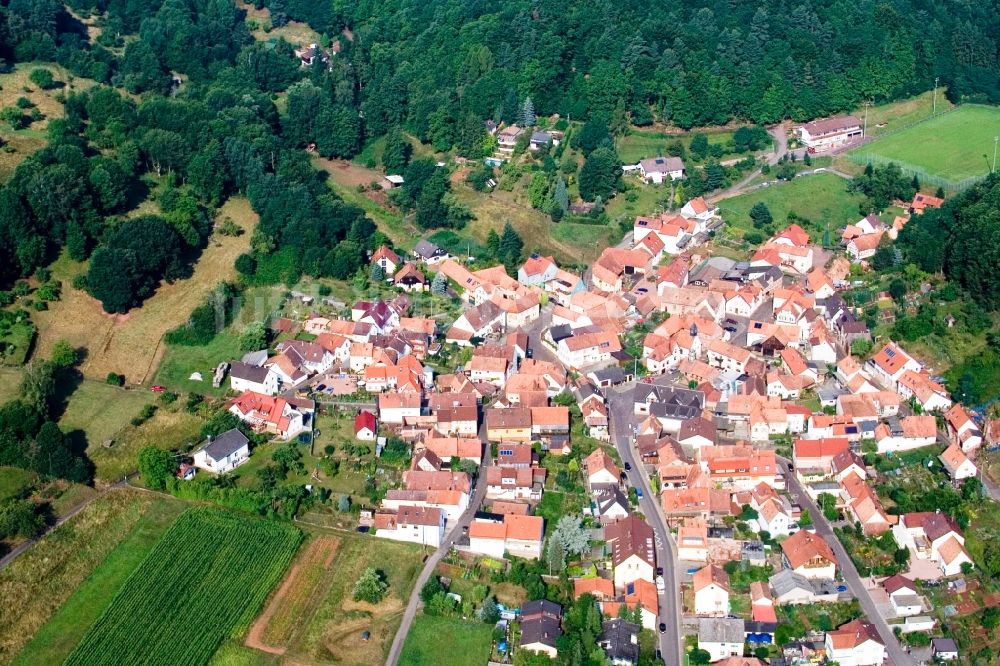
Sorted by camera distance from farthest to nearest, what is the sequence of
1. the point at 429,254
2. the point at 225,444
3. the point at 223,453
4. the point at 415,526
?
the point at 429,254
the point at 225,444
the point at 223,453
the point at 415,526

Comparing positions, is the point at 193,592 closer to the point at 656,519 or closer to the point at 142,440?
the point at 142,440

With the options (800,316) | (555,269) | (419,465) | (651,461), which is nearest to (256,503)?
(419,465)

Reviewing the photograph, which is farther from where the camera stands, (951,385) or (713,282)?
(713,282)

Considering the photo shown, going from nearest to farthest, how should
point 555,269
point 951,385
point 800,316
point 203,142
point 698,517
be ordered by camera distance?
point 698,517, point 951,385, point 800,316, point 555,269, point 203,142

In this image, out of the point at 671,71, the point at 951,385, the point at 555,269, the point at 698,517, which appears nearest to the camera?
the point at 698,517

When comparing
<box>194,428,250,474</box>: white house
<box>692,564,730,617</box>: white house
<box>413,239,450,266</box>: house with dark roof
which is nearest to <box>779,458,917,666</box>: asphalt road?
<box>692,564,730,617</box>: white house

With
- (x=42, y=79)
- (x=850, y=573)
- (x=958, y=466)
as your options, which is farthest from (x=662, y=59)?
(x=850, y=573)

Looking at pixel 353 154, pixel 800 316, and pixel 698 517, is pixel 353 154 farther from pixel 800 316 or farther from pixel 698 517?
pixel 698 517
